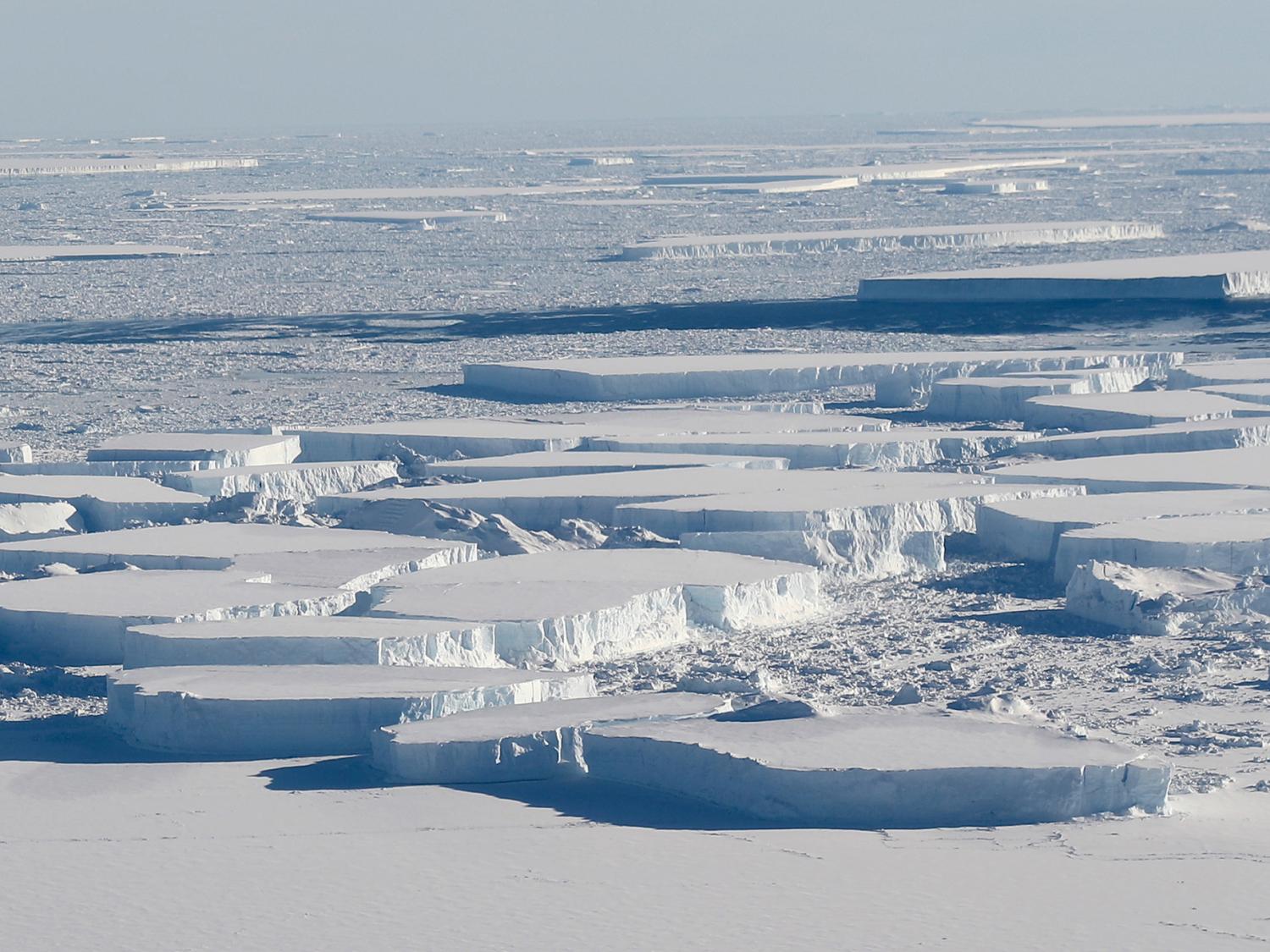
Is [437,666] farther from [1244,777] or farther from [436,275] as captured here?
[436,275]

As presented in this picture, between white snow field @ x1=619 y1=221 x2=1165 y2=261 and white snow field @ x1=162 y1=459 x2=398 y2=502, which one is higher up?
white snow field @ x1=619 y1=221 x2=1165 y2=261

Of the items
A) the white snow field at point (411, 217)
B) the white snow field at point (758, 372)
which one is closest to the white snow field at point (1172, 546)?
the white snow field at point (758, 372)

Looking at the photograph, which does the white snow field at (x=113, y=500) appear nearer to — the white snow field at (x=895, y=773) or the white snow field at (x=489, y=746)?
the white snow field at (x=489, y=746)

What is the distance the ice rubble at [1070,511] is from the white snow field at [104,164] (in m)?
43.1

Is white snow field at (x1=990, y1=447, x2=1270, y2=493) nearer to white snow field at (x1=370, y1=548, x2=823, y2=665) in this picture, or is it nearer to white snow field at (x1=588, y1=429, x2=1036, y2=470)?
white snow field at (x1=588, y1=429, x2=1036, y2=470)

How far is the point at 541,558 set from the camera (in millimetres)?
7188

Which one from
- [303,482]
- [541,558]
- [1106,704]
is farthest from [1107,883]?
[303,482]

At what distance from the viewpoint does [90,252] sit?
2341cm

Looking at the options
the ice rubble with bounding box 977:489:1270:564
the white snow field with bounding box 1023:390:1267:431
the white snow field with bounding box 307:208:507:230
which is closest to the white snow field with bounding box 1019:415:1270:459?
the white snow field with bounding box 1023:390:1267:431

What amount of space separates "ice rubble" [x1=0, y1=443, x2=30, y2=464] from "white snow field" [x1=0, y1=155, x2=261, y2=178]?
39.9m

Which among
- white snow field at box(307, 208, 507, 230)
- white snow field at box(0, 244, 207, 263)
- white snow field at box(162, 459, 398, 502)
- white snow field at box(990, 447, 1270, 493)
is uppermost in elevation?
white snow field at box(990, 447, 1270, 493)

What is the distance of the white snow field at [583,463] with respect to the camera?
28.8 ft

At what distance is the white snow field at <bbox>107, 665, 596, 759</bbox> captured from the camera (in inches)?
215

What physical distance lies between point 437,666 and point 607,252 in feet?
54.2
